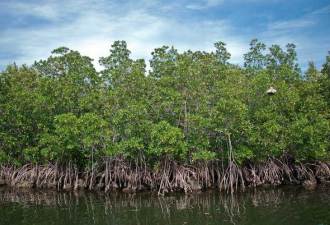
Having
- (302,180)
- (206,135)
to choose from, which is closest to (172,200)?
(206,135)

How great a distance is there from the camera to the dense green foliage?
21.3 metres

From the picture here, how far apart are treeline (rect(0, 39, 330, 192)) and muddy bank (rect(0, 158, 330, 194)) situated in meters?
0.47

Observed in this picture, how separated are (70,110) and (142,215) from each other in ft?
34.3

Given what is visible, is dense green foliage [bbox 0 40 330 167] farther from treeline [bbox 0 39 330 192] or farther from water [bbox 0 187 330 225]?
water [bbox 0 187 330 225]

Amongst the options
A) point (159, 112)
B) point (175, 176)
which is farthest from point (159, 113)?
point (175, 176)

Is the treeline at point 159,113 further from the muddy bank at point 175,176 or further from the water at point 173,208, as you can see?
the water at point 173,208

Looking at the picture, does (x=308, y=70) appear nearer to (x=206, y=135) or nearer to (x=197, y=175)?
(x=206, y=135)

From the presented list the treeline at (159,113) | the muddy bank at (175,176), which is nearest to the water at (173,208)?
the muddy bank at (175,176)

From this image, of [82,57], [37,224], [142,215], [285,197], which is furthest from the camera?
[82,57]

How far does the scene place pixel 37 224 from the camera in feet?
52.2

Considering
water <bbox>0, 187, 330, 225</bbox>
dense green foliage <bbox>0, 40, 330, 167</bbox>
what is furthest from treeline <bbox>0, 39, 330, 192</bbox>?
water <bbox>0, 187, 330, 225</bbox>

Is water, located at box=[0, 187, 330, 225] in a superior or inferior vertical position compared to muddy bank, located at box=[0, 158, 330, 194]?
inferior

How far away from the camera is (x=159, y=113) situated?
22891 mm

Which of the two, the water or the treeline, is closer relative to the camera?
the water
